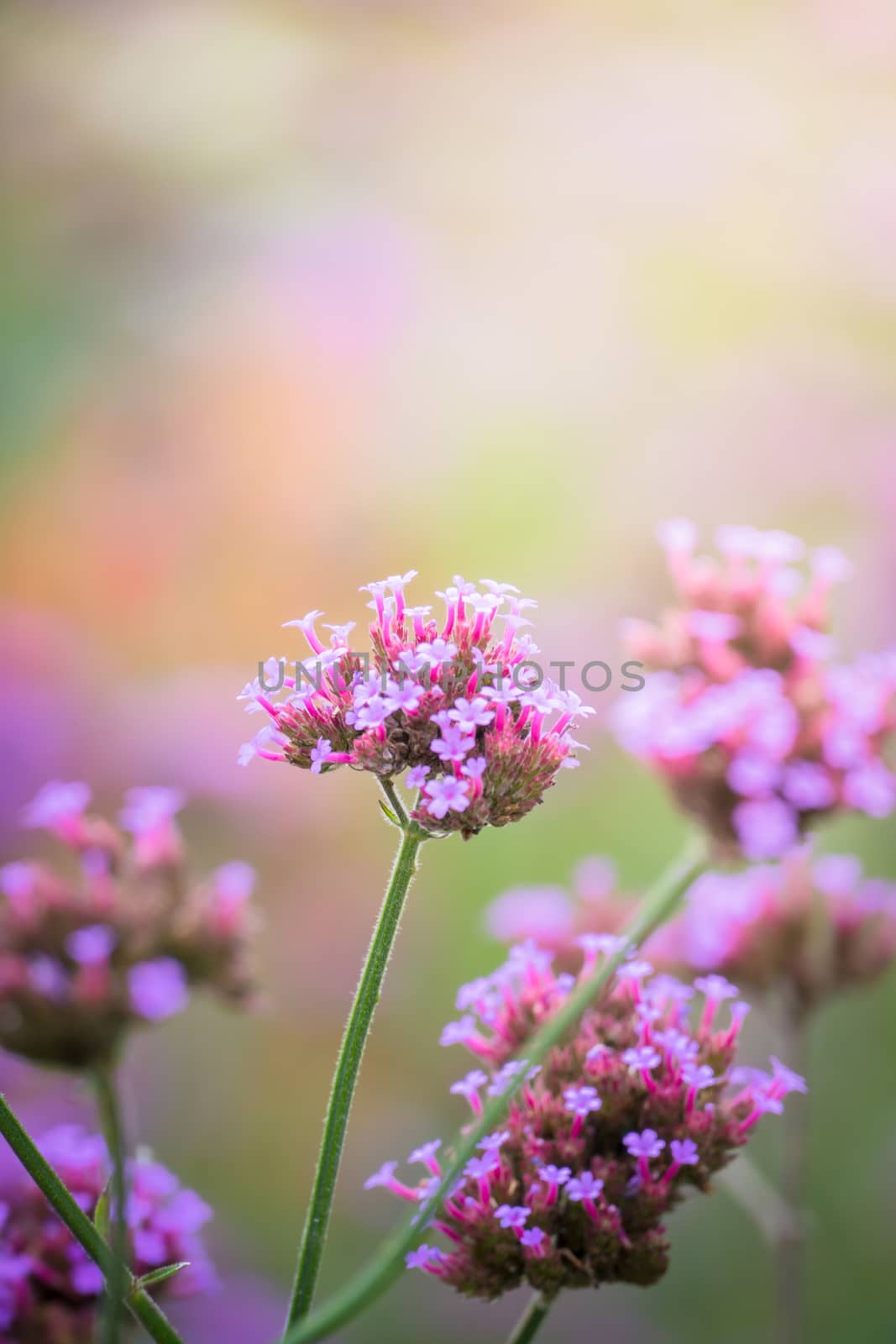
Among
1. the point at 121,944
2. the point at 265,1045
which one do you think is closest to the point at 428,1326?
the point at 265,1045

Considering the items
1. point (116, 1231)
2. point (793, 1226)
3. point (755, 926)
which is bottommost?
point (116, 1231)

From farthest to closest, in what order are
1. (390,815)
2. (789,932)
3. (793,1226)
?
(789,932), (793,1226), (390,815)

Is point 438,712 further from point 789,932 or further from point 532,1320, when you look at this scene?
point 789,932

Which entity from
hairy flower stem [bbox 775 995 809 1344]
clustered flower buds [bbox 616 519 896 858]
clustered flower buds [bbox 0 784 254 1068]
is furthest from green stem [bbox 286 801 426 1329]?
hairy flower stem [bbox 775 995 809 1344]

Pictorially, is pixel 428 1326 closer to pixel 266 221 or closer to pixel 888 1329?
pixel 888 1329

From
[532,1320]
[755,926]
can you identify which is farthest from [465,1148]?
[755,926]

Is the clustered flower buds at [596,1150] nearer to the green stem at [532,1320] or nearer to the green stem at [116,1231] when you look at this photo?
the green stem at [532,1320]

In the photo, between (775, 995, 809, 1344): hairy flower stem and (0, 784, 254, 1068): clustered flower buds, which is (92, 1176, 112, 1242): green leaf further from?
(775, 995, 809, 1344): hairy flower stem
